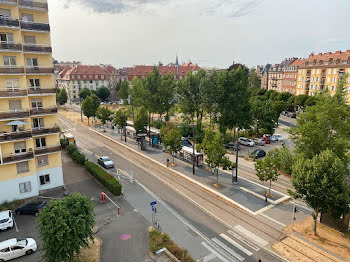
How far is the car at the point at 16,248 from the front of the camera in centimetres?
1798

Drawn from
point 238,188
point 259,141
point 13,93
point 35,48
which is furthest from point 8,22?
point 259,141

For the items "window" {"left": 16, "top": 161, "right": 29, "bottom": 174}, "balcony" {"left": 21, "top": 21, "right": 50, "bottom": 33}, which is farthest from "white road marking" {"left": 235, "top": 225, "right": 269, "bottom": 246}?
"balcony" {"left": 21, "top": 21, "right": 50, "bottom": 33}

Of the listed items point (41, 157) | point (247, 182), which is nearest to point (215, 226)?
point (247, 182)

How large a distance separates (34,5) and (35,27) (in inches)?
84.8

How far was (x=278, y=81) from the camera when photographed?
106m

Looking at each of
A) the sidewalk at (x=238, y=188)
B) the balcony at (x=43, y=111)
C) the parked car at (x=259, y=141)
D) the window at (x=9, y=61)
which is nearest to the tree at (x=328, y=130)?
the sidewalk at (x=238, y=188)

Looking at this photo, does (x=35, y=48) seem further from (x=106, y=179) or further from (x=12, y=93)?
(x=106, y=179)

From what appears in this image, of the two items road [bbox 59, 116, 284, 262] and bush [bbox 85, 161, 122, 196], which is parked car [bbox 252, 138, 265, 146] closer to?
road [bbox 59, 116, 284, 262]

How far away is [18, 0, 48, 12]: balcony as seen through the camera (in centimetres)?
2505

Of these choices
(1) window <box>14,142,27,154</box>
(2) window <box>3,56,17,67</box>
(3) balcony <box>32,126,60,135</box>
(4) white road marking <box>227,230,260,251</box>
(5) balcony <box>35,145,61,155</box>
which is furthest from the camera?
(5) balcony <box>35,145,61,155</box>

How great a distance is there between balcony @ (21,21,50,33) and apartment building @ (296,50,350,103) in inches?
2491

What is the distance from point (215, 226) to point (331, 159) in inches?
436

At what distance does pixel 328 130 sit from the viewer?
25156 mm

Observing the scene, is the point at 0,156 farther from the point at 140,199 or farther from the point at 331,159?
the point at 331,159
